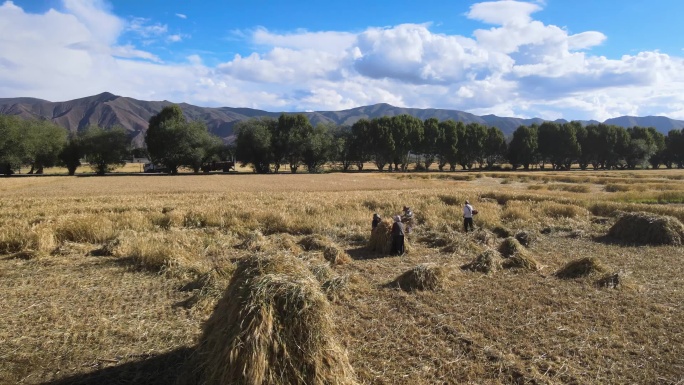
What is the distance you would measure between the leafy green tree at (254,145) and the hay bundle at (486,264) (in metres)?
76.3

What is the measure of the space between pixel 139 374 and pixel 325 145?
87.4m

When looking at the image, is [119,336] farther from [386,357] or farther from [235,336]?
[386,357]

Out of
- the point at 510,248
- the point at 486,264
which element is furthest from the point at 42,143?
the point at 486,264

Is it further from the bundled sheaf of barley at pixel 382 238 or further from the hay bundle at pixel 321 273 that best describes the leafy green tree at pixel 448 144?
the hay bundle at pixel 321 273

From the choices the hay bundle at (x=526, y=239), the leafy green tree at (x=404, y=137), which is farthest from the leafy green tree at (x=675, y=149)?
the hay bundle at (x=526, y=239)

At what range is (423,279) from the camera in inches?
383

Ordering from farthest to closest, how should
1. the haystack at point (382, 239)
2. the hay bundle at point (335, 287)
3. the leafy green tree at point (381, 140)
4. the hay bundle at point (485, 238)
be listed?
the leafy green tree at point (381, 140) < the hay bundle at point (485, 238) < the haystack at point (382, 239) < the hay bundle at point (335, 287)

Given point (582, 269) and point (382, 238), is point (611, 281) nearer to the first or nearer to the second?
point (582, 269)

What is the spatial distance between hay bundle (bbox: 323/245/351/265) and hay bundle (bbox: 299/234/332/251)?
3.42ft

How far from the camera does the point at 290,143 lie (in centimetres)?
8794

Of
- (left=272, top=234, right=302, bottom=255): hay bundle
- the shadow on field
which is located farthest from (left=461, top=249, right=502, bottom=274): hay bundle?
the shadow on field

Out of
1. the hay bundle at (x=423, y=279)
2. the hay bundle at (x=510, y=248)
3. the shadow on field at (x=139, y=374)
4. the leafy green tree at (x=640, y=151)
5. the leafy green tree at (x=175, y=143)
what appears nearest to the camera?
the shadow on field at (x=139, y=374)

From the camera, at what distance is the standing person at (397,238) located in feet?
45.1

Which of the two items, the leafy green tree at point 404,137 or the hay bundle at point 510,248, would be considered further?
the leafy green tree at point 404,137
